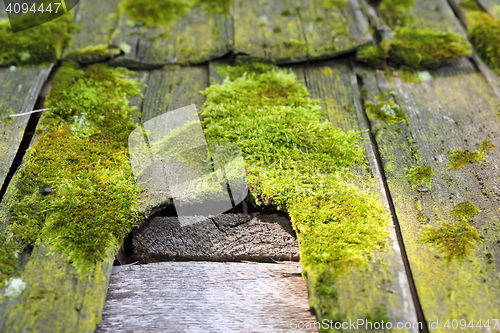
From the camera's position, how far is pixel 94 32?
3283 mm

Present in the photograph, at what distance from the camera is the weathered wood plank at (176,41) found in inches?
123

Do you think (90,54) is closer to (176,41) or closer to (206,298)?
(176,41)

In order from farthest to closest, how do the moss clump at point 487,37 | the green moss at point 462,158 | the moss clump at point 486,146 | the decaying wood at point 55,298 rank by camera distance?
the moss clump at point 487,37 < the moss clump at point 486,146 < the green moss at point 462,158 < the decaying wood at point 55,298

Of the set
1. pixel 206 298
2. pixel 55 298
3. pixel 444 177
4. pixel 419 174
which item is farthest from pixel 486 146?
pixel 55 298

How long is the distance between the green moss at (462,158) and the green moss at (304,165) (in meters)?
0.53

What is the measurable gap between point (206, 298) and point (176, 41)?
217 cm

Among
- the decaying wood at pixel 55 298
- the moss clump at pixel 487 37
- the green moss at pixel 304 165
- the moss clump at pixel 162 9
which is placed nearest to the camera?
the decaying wood at pixel 55 298

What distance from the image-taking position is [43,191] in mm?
2109

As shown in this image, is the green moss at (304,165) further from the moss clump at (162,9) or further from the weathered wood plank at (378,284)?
the moss clump at (162,9)

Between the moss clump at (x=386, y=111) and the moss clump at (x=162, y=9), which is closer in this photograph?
the moss clump at (x=386, y=111)

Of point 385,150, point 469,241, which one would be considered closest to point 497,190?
point 469,241

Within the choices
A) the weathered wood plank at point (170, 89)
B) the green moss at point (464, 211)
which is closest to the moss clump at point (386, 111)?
the green moss at point (464, 211)

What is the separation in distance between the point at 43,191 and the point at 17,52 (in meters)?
1.48

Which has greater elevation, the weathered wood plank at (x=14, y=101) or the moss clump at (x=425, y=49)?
the weathered wood plank at (x=14, y=101)
